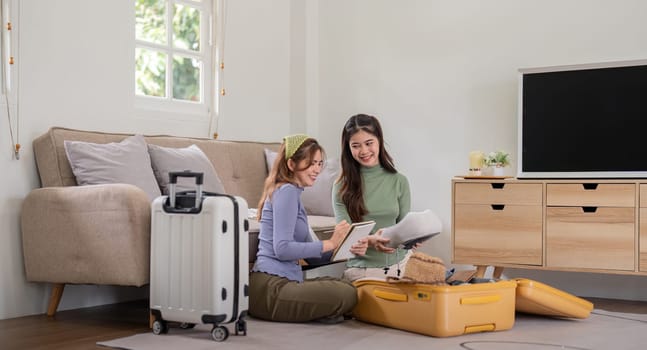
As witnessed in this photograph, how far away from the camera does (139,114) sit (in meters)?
4.40

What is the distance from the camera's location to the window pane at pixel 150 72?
4.54m

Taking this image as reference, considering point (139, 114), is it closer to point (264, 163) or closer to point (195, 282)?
point (264, 163)

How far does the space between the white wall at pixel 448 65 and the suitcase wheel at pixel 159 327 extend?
2.39 meters

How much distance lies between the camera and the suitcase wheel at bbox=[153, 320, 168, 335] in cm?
314

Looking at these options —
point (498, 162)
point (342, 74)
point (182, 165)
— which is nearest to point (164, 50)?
point (182, 165)

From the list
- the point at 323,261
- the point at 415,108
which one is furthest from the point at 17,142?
the point at 415,108

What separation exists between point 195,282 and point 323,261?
27.2 inches

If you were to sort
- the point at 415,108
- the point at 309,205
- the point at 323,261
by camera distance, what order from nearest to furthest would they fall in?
the point at 323,261, the point at 309,205, the point at 415,108

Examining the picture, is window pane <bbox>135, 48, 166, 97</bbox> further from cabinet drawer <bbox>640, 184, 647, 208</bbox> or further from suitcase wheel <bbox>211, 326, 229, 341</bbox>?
cabinet drawer <bbox>640, 184, 647, 208</bbox>

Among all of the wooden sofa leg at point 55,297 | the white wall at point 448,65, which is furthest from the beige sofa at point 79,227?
the white wall at point 448,65

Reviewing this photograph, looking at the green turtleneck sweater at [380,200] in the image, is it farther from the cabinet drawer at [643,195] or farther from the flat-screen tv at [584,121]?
the cabinet drawer at [643,195]

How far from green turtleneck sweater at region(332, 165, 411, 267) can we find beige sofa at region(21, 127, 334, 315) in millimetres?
462

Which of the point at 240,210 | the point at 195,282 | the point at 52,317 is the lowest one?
the point at 52,317

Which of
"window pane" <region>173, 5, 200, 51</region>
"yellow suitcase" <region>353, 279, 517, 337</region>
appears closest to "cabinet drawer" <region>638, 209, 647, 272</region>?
"yellow suitcase" <region>353, 279, 517, 337</region>
